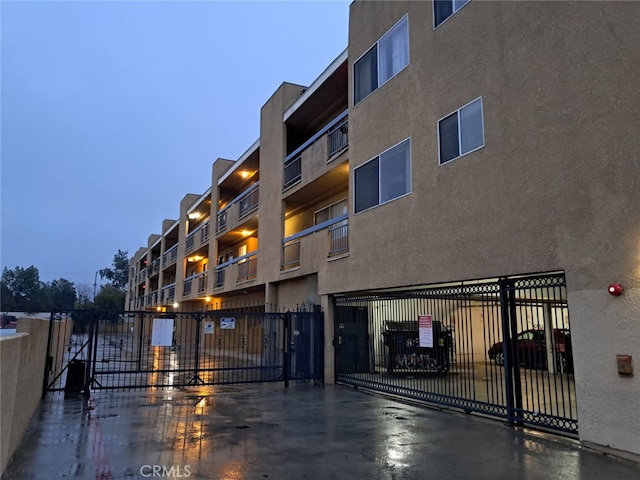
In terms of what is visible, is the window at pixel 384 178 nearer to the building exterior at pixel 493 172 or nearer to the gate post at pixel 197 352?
the building exterior at pixel 493 172

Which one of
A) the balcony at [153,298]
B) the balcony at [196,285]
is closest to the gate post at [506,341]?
the balcony at [196,285]

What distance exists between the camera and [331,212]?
60.6ft

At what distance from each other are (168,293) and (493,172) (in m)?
34.2

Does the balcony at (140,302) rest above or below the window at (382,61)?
below

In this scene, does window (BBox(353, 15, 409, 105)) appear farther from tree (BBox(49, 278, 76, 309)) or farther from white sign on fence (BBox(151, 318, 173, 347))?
tree (BBox(49, 278, 76, 309))

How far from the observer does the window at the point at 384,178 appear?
11328 millimetres

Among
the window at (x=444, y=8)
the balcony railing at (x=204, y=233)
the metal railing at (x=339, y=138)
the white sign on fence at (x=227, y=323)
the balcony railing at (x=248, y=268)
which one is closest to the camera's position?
the window at (x=444, y=8)

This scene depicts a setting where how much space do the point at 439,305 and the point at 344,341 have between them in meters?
3.31

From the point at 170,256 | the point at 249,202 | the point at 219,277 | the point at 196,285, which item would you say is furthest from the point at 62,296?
the point at 249,202

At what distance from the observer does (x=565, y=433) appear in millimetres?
7484

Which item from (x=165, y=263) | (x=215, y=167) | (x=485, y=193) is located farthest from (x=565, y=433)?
(x=165, y=263)

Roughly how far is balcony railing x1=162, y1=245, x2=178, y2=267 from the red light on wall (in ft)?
119

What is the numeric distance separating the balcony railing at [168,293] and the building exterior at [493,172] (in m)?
22.1

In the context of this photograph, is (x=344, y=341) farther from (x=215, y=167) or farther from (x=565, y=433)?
(x=215, y=167)
